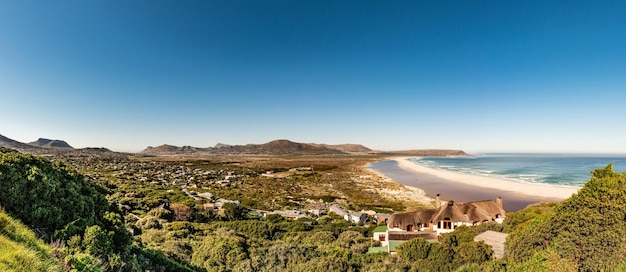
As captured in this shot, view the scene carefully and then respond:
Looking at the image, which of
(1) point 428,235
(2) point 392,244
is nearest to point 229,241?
(2) point 392,244

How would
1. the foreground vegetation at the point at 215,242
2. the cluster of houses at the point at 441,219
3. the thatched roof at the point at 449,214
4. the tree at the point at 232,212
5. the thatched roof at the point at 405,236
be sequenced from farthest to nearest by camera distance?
1. the tree at the point at 232,212
2. the thatched roof at the point at 449,214
3. the cluster of houses at the point at 441,219
4. the thatched roof at the point at 405,236
5. the foreground vegetation at the point at 215,242

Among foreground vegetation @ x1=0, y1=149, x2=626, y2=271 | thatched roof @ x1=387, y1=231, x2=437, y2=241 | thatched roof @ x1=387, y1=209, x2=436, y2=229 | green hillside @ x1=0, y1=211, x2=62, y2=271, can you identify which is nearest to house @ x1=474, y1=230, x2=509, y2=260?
foreground vegetation @ x1=0, y1=149, x2=626, y2=271

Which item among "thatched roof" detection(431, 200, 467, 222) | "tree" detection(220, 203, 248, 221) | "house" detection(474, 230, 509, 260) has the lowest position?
"tree" detection(220, 203, 248, 221)

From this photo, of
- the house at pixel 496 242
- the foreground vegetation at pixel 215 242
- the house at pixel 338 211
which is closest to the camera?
the foreground vegetation at pixel 215 242

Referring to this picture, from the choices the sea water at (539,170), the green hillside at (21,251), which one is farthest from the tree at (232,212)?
the sea water at (539,170)

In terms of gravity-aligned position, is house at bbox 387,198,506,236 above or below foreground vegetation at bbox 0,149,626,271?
below

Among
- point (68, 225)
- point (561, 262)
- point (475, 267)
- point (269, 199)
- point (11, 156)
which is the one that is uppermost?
point (11, 156)

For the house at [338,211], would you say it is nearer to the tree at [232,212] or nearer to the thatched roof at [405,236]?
the tree at [232,212]

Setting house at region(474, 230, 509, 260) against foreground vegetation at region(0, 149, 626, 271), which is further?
house at region(474, 230, 509, 260)

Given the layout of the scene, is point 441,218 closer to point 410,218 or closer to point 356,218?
point 410,218

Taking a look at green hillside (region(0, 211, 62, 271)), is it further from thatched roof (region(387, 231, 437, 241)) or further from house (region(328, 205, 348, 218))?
house (region(328, 205, 348, 218))

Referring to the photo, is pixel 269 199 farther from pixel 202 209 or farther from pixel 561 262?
pixel 561 262
